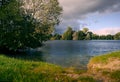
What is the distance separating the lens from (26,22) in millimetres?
59906

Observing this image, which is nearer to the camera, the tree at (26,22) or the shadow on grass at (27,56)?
the shadow on grass at (27,56)

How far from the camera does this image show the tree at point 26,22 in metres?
52.3

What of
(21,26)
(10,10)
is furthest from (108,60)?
(21,26)

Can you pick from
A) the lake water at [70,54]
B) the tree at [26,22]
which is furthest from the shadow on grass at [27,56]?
the tree at [26,22]

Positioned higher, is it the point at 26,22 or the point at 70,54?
the point at 26,22

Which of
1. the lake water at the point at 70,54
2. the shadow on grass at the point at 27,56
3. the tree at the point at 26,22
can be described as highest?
the tree at the point at 26,22

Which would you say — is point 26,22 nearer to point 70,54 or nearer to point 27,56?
point 70,54

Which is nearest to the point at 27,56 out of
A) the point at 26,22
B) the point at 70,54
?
the point at 70,54

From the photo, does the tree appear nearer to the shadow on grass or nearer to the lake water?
the shadow on grass

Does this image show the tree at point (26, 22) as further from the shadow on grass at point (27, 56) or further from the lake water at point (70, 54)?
the lake water at point (70, 54)

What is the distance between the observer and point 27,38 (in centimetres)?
5950

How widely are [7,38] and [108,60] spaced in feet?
98.5

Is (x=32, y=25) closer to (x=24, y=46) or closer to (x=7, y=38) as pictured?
(x=24, y=46)

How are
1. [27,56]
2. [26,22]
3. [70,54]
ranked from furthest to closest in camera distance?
[26,22] < [70,54] < [27,56]
